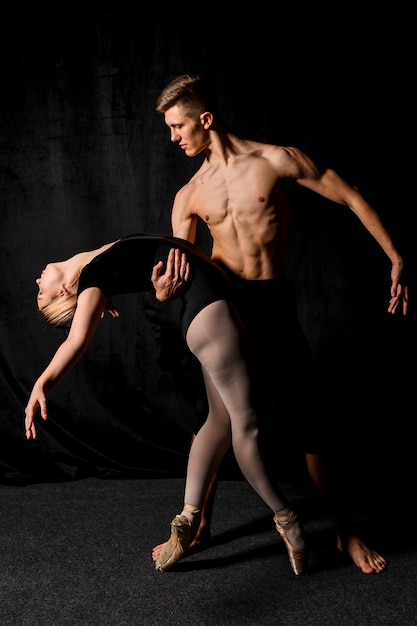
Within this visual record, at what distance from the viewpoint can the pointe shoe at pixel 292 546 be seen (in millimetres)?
2445

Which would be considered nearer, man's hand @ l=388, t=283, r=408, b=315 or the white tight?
the white tight

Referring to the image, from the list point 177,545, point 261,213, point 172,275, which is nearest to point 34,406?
point 172,275

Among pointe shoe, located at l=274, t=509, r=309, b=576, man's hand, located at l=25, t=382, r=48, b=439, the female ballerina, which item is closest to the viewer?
man's hand, located at l=25, t=382, r=48, b=439

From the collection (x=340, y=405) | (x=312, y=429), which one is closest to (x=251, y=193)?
(x=312, y=429)

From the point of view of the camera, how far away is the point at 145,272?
2379mm

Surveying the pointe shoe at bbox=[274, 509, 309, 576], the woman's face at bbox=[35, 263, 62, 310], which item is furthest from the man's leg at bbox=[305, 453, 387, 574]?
the woman's face at bbox=[35, 263, 62, 310]

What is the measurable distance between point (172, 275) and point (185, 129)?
0.56m

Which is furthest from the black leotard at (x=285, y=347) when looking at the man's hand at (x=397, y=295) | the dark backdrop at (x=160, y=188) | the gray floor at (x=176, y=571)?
the dark backdrop at (x=160, y=188)

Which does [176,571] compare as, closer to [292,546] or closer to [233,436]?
[292,546]

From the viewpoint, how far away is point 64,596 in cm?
236

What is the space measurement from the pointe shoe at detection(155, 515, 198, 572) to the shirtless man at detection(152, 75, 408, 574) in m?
0.07

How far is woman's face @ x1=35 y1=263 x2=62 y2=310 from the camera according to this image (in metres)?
2.59

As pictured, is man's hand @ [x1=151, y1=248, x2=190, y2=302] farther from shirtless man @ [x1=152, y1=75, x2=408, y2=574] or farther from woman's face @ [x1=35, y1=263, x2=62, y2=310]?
woman's face @ [x1=35, y1=263, x2=62, y2=310]

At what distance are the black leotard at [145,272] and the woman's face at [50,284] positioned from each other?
0.27m
